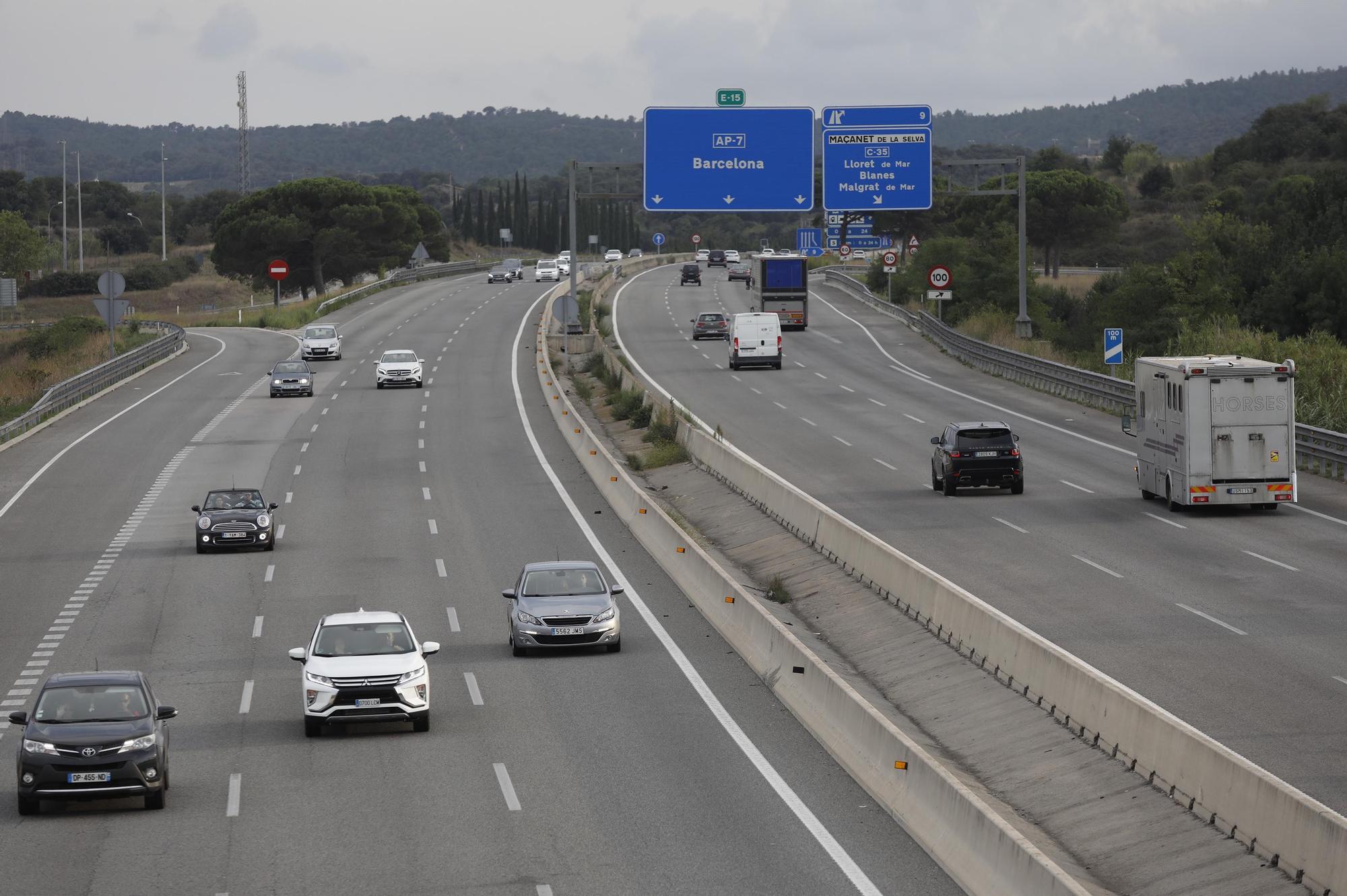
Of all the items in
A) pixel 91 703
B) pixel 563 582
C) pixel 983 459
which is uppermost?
pixel 983 459

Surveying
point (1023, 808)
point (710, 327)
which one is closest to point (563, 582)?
point (1023, 808)

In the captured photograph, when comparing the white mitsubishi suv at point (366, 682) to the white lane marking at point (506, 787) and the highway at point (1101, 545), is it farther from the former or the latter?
the highway at point (1101, 545)

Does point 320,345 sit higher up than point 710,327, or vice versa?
point 710,327

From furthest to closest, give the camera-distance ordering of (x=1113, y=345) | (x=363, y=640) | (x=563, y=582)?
(x=1113, y=345) < (x=563, y=582) < (x=363, y=640)

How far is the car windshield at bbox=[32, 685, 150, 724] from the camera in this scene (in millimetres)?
16219

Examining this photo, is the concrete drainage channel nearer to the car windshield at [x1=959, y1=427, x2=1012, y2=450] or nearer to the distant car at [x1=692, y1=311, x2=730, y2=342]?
the car windshield at [x1=959, y1=427, x2=1012, y2=450]

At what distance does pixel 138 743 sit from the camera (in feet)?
52.3

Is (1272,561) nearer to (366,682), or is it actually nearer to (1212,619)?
(1212,619)

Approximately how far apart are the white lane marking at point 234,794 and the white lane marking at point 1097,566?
14630 mm

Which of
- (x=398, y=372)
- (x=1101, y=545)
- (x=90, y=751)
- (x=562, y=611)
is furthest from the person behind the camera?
(x=398, y=372)

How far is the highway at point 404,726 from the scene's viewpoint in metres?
14.1

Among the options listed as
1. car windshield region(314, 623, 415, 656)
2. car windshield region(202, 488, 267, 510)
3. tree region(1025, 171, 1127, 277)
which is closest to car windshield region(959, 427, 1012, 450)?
car windshield region(202, 488, 267, 510)

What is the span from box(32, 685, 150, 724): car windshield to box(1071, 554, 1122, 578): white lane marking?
622 inches

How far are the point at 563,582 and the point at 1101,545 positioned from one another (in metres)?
10.4
